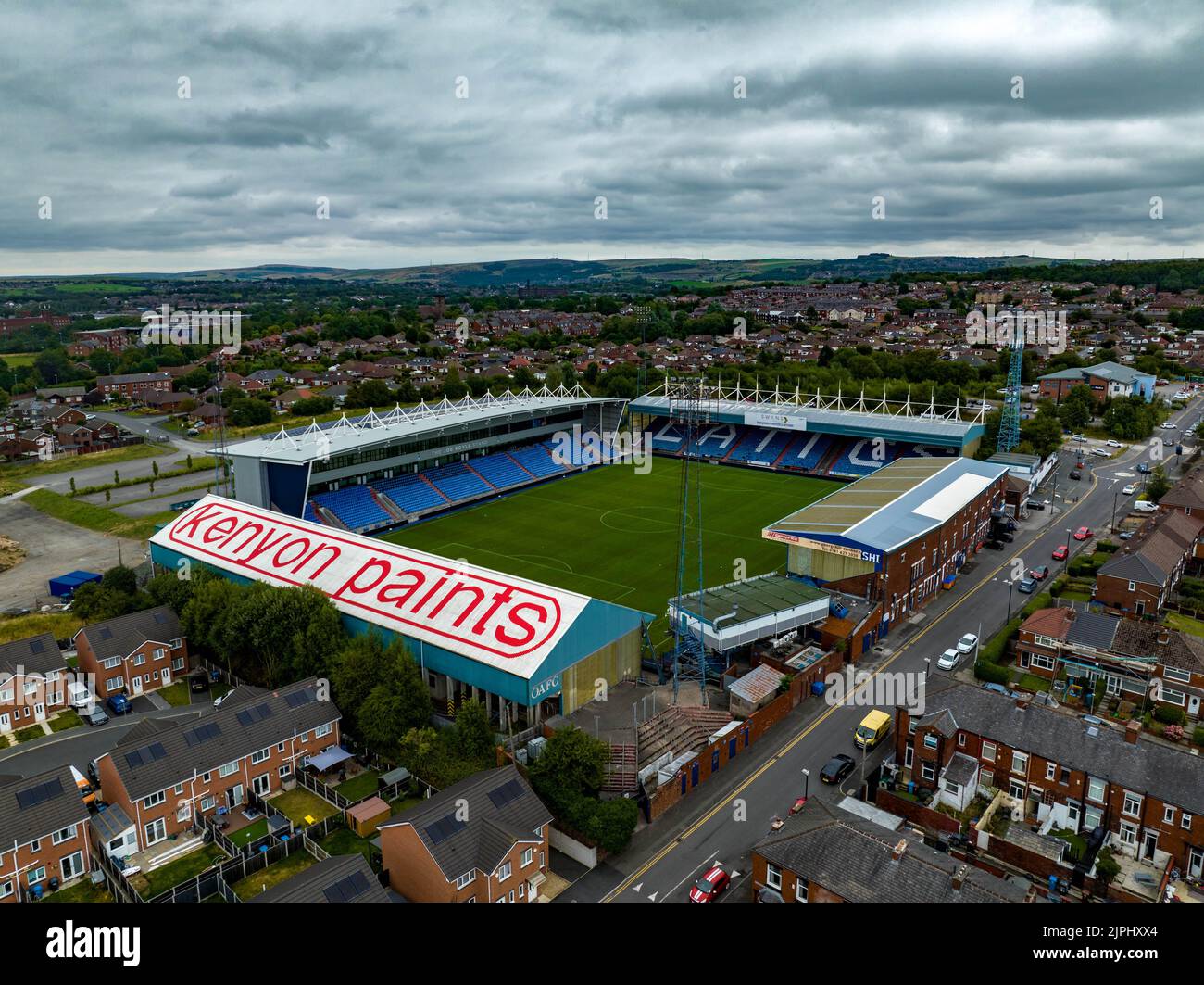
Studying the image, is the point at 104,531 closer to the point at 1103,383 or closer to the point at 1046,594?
the point at 1046,594

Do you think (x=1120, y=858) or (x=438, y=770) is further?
(x=438, y=770)

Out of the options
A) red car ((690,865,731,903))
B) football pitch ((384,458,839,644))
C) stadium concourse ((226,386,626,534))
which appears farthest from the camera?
stadium concourse ((226,386,626,534))

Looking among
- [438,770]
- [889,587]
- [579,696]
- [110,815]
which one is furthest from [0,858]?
[889,587]

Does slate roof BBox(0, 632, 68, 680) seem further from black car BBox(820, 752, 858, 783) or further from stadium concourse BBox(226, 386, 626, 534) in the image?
black car BBox(820, 752, 858, 783)

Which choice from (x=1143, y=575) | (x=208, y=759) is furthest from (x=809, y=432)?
(x=208, y=759)

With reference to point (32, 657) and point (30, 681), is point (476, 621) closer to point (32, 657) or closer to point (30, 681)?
point (30, 681)

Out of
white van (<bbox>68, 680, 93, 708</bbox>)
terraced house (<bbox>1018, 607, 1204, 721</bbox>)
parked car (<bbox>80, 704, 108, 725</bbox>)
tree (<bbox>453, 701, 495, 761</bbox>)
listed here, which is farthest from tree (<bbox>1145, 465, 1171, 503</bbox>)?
white van (<bbox>68, 680, 93, 708</bbox>)
